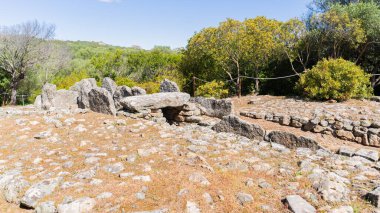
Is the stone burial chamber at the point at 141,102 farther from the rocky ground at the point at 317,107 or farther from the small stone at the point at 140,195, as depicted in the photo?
the small stone at the point at 140,195

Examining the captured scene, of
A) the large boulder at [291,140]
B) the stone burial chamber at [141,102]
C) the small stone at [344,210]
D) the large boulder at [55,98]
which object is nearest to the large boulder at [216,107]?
the stone burial chamber at [141,102]

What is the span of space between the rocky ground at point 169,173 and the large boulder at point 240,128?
12.5 inches

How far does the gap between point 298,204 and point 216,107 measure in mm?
7641

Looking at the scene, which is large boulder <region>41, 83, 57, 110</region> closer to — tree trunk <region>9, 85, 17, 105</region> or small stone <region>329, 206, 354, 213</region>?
small stone <region>329, 206, 354, 213</region>

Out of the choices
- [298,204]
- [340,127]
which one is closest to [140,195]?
[298,204]

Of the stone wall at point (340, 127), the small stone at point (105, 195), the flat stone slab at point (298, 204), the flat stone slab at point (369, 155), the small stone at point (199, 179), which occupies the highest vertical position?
the small stone at point (199, 179)

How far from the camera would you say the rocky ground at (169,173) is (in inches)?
184

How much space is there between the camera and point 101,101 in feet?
34.2

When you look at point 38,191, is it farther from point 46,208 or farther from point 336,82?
point 336,82

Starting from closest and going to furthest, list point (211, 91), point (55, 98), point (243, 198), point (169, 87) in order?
point (243, 198) → point (169, 87) → point (55, 98) → point (211, 91)

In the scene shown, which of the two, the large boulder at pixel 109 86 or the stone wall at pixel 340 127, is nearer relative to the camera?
the stone wall at pixel 340 127

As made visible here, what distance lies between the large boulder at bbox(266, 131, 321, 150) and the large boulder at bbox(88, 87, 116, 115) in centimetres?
572

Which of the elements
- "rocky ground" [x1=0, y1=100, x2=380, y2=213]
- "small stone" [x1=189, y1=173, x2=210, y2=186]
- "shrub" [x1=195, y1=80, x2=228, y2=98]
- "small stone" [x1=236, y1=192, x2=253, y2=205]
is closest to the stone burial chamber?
"rocky ground" [x1=0, y1=100, x2=380, y2=213]

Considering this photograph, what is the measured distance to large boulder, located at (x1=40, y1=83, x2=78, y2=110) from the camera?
12.9 metres
